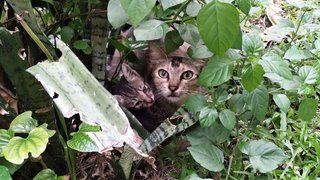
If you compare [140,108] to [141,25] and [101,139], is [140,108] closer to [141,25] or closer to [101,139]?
[141,25]

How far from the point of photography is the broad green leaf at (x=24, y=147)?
2.74 feet

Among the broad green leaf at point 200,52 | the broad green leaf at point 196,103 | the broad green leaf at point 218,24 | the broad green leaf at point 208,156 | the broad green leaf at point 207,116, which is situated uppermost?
the broad green leaf at point 218,24

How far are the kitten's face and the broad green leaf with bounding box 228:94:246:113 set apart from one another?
192 millimetres

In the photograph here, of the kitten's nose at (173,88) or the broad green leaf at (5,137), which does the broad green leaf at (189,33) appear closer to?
the kitten's nose at (173,88)

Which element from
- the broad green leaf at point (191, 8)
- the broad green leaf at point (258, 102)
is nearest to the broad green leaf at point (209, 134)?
the broad green leaf at point (258, 102)

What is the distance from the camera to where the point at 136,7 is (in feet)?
2.65

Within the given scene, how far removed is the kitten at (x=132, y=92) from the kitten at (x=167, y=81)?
3 cm

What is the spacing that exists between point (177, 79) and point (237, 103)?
0.78ft

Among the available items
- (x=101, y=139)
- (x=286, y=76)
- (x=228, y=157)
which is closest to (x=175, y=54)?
(x=228, y=157)

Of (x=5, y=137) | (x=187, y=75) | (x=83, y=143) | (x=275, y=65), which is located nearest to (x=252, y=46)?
(x=275, y=65)

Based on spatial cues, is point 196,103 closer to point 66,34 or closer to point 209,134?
point 209,134

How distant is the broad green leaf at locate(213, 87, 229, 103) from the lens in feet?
4.02

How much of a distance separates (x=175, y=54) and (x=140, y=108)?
182mm

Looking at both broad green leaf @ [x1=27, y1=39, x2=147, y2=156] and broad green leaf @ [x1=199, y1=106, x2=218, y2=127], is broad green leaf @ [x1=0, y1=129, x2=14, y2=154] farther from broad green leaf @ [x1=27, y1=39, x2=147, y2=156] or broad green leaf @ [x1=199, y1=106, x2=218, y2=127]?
broad green leaf @ [x1=199, y1=106, x2=218, y2=127]
